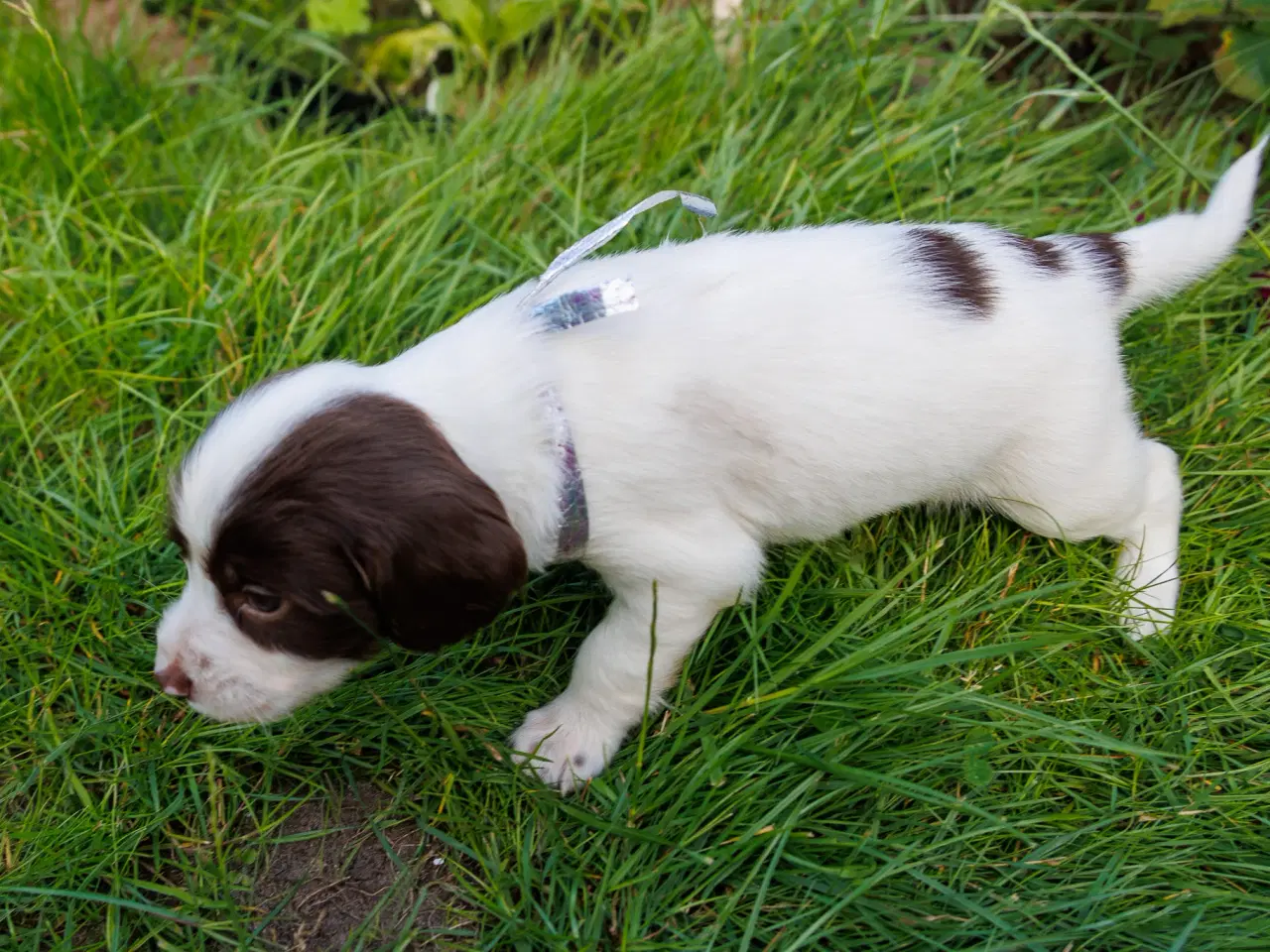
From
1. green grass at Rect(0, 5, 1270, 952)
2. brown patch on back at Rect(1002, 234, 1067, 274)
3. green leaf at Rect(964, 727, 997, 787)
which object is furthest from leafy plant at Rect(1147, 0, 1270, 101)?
green leaf at Rect(964, 727, 997, 787)

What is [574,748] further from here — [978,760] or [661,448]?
[978,760]

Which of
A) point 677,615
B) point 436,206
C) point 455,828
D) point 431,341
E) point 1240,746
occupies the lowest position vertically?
point 455,828

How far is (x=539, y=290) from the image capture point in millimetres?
2342

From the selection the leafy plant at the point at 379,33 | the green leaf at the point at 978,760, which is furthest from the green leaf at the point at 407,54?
the green leaf at the point at 978,760

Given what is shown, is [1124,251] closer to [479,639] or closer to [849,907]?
[849,907]

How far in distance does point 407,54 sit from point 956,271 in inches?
118

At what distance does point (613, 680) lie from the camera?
238 cm

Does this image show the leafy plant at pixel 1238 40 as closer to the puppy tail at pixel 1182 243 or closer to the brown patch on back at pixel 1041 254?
the puppy tail at pixel 1182 243

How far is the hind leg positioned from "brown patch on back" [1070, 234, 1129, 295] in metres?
0.37

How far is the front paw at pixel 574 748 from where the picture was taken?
2453 millimetres

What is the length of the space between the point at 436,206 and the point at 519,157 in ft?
1.28

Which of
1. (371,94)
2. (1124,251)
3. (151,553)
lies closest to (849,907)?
(1124,251)

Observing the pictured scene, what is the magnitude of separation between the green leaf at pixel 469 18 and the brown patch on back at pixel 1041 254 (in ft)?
8.63

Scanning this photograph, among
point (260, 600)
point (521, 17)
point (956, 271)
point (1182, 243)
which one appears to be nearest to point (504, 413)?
point (260, 600)
